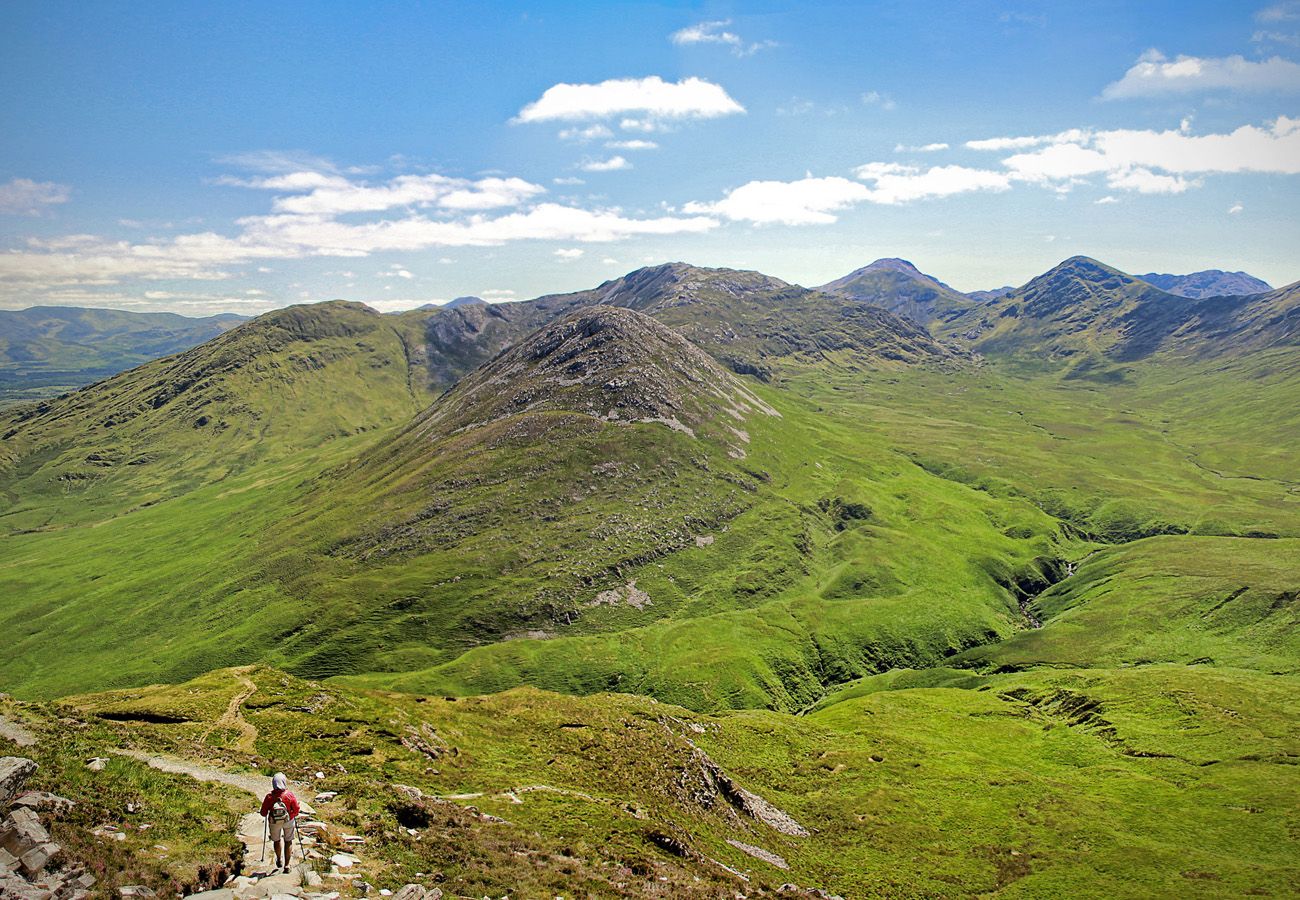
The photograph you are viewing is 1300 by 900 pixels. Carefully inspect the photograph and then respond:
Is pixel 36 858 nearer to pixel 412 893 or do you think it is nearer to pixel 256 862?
pixel 256 862

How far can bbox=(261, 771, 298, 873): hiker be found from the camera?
2759 cm

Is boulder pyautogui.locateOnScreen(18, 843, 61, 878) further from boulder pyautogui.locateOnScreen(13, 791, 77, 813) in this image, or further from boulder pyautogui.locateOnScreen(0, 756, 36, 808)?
boulder pyautogui.locateOnScreen(13, 791, 77, 813)

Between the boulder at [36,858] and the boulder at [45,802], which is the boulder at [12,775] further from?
the boulder at [36,858]

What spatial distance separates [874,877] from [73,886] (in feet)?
212

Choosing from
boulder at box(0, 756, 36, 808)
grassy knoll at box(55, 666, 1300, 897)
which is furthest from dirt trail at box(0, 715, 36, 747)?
boulder at box(0, 756, 36, 808)

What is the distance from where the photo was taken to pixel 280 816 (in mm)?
27922

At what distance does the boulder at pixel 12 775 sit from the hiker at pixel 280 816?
9758 millimetres

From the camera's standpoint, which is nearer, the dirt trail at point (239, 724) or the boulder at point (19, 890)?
the boulder at point (19, 890)

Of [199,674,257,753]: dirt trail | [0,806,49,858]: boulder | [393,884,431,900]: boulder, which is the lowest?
[199,674,257,753]: dirt trail

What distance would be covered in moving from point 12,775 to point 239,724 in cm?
3391

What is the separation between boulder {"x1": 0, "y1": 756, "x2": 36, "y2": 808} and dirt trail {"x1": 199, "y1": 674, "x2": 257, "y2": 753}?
24880 millimetres

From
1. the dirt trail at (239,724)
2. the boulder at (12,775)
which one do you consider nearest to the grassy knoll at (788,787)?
the dirt trail at (239,724)

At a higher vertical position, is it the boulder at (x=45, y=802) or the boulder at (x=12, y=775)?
the boulder at (x=12, y=775)

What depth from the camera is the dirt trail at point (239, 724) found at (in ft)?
170
